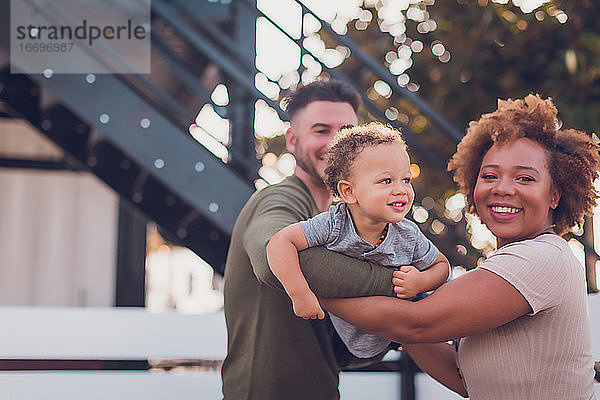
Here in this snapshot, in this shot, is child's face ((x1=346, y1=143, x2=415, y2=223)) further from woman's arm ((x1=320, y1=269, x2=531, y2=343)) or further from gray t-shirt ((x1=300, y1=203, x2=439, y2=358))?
woman's arm ((x1=320, y1=269, x2=531, y2=343))

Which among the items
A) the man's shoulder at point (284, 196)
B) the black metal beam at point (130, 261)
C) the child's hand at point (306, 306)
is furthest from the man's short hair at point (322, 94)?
the black metal beam at point (130, 261)

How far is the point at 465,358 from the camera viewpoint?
1.93 m

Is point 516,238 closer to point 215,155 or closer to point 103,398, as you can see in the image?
point 103,398

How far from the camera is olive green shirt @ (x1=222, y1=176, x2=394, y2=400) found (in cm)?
204

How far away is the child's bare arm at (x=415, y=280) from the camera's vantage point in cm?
180

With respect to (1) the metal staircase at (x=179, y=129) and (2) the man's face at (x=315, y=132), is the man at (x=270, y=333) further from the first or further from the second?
(1) the metal staircase at (x=179, y=129)

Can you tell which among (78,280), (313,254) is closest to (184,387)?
(313,254)

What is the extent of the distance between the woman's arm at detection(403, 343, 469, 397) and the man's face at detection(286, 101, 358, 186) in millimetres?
596

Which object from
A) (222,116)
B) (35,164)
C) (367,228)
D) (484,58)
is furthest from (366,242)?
(35,164)

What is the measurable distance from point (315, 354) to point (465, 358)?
42 centimetres

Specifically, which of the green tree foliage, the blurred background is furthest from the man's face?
the green tree foliage

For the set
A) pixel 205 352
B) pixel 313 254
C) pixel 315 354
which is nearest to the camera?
pixel 313 254

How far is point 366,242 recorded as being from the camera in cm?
183

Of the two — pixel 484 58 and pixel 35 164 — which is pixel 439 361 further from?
pixel 35 164
